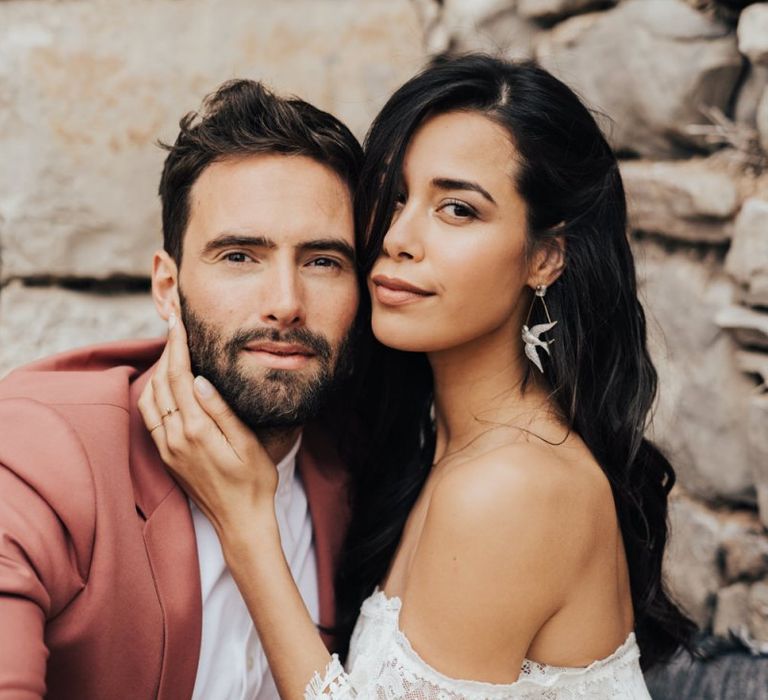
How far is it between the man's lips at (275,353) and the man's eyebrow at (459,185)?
0.47 m

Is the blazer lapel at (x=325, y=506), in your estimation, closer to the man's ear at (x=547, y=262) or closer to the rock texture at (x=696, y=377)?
the man's ear at (x=547, y=262)

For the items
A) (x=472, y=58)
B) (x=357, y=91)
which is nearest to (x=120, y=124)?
(x=357, y=91)

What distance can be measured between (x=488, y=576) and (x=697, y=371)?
3.40ft

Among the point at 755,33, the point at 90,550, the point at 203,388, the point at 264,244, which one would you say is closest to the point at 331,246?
the point at 264,244

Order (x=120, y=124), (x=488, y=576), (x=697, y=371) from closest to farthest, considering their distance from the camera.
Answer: (x=488, y=576) → (x=697, y=371) → (x=120, y=124)

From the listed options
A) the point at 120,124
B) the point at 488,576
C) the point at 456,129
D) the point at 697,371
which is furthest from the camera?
the point at 120,124

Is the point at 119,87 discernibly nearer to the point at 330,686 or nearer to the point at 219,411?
the point at 219,411

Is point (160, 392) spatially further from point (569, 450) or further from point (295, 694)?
point (569, 450)

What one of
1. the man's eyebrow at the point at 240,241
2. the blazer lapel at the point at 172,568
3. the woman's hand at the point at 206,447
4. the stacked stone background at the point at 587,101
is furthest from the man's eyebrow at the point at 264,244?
the stacked stone background at the point at 587,101

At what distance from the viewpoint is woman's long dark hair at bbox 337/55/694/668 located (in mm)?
2096

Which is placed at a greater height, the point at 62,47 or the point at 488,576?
the point at 62,47

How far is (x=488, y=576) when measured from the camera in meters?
1.83

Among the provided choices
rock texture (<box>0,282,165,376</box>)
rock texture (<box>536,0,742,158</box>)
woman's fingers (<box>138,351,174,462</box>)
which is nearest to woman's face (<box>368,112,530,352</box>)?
woman's fingers (<box>138,351,174,462</box>)

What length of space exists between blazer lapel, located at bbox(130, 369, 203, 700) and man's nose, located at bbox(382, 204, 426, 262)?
691 mm
